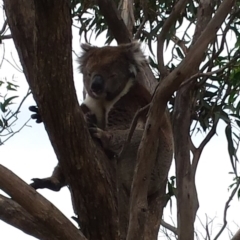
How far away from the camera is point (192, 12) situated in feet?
13.6

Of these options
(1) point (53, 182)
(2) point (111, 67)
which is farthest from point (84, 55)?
(1) point (53, 182)

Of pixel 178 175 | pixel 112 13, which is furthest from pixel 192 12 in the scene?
pixel 178 175

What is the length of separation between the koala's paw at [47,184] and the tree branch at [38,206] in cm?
57

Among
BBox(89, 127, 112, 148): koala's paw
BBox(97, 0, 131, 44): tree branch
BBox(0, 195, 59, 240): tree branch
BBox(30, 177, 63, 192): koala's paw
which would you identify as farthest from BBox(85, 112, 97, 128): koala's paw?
BBox(0, 195, 59, 240): tree branch

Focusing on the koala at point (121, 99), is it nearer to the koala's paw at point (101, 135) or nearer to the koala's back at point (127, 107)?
the koala's back at point (127, 107)

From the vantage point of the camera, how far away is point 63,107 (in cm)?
198

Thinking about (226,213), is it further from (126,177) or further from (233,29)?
(233,29)

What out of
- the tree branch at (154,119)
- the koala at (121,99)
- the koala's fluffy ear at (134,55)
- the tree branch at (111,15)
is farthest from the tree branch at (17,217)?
the tree branch at (111,15)

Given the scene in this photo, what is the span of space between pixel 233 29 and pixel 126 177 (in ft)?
4.50

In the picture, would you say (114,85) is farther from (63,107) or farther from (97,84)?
(63,107)

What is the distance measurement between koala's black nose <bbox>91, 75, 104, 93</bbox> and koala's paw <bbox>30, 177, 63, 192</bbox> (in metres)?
0.64

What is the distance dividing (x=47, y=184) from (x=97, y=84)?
72cm

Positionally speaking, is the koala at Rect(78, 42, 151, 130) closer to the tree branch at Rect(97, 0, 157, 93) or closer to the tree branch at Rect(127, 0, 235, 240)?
the tree branch at Rect(97, 0, 157, 93)

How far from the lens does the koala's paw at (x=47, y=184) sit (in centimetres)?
263
